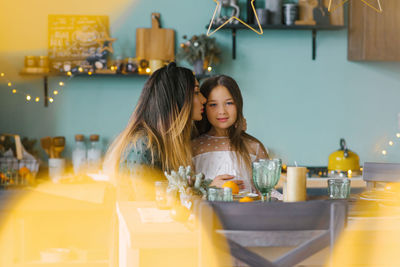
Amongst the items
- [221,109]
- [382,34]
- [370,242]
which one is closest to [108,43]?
[221,109]

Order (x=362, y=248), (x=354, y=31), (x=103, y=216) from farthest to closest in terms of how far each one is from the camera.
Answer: (x=354, y=31) < (x=103, y=216) < (x=362, y=248)

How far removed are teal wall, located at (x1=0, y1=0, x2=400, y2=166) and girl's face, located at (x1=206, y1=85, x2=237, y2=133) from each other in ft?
3.84

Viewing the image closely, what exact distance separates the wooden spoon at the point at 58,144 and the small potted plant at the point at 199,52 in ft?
3.36

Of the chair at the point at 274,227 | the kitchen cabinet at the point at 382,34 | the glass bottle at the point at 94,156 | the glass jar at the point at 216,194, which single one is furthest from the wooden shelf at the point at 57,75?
the chair at the point at 274,227

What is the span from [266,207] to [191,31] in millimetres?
2916

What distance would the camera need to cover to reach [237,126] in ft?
9.32

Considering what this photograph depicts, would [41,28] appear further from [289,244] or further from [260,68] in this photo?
[289,244]

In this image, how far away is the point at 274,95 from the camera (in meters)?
4.08

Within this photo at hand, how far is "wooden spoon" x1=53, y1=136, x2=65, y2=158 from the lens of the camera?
380cm

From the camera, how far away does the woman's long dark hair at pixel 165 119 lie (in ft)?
7.53

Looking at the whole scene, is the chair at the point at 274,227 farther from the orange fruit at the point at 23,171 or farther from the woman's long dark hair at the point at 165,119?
the orange fruit at the point at 23,171

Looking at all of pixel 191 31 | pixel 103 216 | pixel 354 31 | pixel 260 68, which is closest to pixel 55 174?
pixel 103 216

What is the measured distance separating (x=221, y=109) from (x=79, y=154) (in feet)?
4.74

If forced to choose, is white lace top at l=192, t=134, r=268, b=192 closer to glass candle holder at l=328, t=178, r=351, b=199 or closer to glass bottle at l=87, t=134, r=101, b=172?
glass candle holder at l=328, t=178, r=351, b=199
